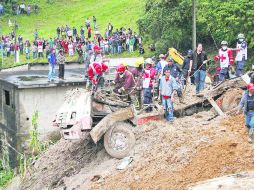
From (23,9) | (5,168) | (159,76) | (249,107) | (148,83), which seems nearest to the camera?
(249,107)

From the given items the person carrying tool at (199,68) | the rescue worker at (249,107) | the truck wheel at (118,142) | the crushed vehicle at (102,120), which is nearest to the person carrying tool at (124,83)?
the crushed vehicle at (102,120)

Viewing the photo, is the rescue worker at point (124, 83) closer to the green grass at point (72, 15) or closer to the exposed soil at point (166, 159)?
the exposed soil at point (166, 159)

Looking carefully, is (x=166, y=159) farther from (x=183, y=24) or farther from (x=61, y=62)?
(x=183, y=24)

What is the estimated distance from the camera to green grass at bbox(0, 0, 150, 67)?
171 feet

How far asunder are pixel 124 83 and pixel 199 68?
9.78 ft

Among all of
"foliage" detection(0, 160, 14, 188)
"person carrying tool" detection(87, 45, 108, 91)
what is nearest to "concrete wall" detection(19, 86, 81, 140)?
"foliage" detection(0, 160, 14, 188)

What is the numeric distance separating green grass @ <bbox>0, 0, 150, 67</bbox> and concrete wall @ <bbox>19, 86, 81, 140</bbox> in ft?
72.0

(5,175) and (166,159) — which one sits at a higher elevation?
(166,159)

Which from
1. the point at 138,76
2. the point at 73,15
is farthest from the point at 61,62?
the point at 73,15

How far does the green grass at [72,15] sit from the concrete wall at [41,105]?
72.0 feet

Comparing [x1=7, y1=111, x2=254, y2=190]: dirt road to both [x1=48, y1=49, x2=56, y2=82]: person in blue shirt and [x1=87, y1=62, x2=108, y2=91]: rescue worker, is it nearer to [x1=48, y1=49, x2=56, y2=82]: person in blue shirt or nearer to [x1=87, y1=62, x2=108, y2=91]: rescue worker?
[x1=87, y1=62, x2=108, y2=91]: rescue worker

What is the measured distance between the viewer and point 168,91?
1748 cm

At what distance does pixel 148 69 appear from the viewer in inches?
727

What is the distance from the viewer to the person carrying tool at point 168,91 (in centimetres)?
1747
